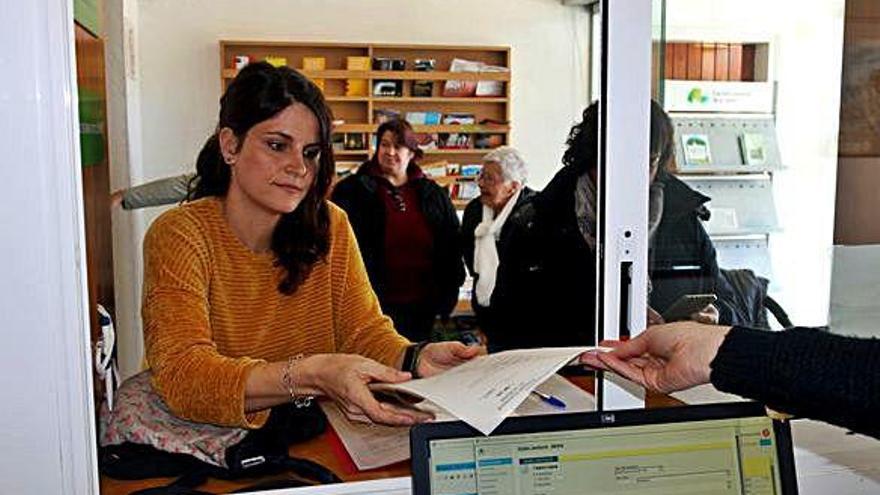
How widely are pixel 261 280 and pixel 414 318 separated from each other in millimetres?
941

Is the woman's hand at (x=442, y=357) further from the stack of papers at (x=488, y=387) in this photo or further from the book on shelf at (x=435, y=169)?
the book on shelf at (x=435, y=169)

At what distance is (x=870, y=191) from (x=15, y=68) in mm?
1565

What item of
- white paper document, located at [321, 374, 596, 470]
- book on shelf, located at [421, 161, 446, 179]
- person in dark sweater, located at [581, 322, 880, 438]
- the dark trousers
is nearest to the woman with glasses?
the dark trousers

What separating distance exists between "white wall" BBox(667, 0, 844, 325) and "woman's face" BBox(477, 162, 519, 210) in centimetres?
78

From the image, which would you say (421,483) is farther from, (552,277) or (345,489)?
(552,277)

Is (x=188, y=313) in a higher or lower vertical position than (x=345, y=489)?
higher

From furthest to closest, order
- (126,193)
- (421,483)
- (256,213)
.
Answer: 1. (126,193)
2. (256,213)
3. (421,483)

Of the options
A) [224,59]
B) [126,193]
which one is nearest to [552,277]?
[126,193]

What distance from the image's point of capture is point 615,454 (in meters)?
0.91

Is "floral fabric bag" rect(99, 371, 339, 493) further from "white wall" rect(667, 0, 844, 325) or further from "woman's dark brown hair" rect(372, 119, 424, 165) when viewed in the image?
"woman's dark brown hair" rect(372, 119, 424, 165)

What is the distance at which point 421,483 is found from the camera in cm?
86

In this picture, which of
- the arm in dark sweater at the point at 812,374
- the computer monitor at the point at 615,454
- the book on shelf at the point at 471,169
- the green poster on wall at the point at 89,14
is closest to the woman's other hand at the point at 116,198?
the green poster on wall at the point at 89,14

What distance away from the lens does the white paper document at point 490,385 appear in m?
0.85

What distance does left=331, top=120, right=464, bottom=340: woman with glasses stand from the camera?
83.1 inches
